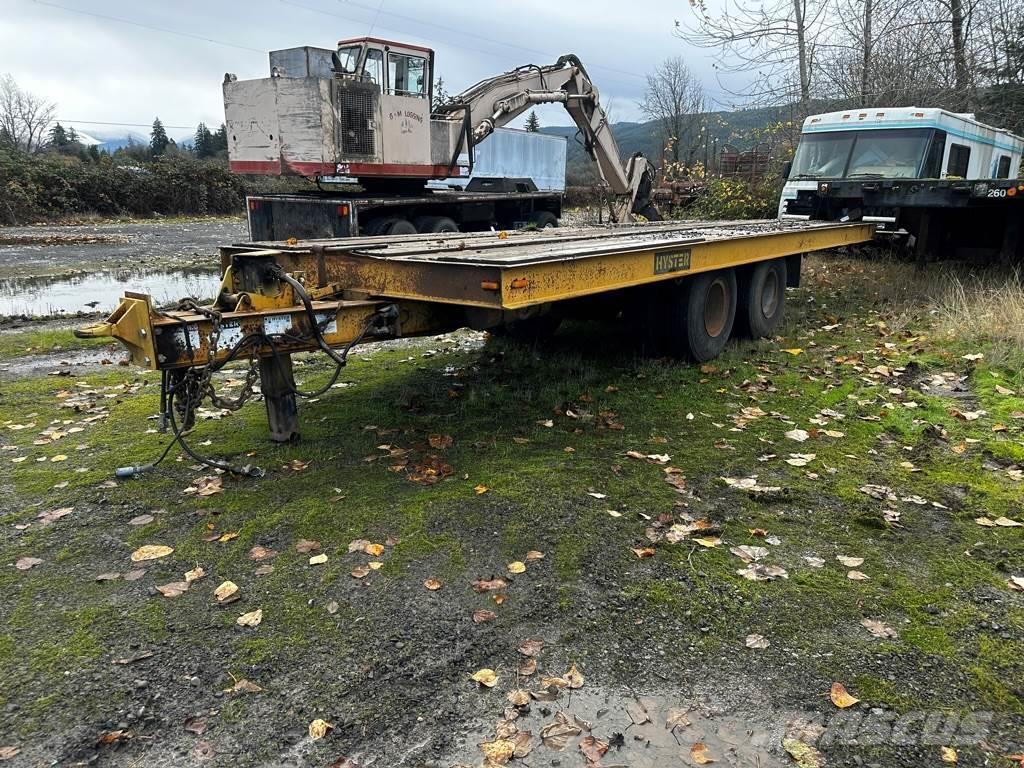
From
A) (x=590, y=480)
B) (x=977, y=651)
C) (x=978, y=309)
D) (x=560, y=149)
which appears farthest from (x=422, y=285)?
(x=560, y=149)

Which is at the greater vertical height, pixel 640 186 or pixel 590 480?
pixel 640 186

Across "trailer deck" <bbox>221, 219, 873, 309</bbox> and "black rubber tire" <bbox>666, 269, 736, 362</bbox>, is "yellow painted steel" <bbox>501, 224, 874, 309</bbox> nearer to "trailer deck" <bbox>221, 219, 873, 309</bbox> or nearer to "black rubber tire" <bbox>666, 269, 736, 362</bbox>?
"trailer deck" <bbox>221, 219, 873, 309</bbox>

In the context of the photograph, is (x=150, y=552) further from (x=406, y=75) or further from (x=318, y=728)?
(x=406, y=75)

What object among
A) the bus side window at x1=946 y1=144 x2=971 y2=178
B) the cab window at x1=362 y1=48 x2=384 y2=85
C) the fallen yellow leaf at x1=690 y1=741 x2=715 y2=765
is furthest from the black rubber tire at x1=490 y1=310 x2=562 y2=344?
the bus side window at x1=946 y1=144 x2=971 y2=178

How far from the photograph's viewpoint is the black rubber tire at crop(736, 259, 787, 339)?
7805 millimetres

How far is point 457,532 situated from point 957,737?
2.28 meters

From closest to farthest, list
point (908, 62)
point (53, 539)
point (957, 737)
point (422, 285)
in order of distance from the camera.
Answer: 1. point (957, 737)
2. point (53, 539)
3. point (422, 285)
4. point (908, 62)

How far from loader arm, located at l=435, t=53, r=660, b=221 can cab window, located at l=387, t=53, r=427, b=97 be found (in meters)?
0.58

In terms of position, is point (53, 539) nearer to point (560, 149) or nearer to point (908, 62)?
point (908, 62)

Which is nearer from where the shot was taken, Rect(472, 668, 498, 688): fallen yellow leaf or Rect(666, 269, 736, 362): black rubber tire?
Rect(472, 668, 498, 688): fallen yellow leaf

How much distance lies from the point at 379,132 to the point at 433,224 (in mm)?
2149

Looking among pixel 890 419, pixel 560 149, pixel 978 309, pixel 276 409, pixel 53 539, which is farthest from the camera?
pixel 560 149

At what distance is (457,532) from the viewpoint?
12.8 feet

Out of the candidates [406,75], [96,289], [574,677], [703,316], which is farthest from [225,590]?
[406,75]
